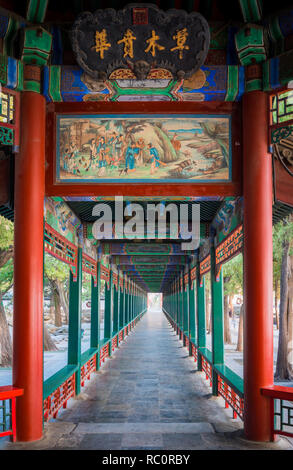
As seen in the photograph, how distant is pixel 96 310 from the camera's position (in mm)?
13125

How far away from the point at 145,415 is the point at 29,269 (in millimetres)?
3733

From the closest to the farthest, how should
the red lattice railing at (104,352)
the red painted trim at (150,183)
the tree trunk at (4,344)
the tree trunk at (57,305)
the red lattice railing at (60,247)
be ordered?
the red painted trim at (150,183) < the red lattice railing at (60,247) < the red lattice railing at (104,352) < the tree trunk at (4,344) < the tree trunk at (57,305)

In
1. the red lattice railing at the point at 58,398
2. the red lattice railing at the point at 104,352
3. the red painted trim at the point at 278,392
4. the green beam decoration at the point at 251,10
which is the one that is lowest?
the red lattice railing at the point at 104,352

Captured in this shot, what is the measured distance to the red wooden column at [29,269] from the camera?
19.1 ft

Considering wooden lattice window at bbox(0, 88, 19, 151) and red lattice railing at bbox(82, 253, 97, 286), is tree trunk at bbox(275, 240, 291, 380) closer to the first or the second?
red lattice railing at bbox(82, 253, 97, 286)

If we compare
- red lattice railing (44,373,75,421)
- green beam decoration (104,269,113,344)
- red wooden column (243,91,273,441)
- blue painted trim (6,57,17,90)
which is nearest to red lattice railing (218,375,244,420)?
red wooden column (243,91,273,441)

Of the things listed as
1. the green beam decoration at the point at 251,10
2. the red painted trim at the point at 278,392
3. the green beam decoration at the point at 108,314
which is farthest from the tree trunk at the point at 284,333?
the green beam decoration at the point at 251,10

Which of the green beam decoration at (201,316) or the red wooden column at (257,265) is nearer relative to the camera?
the red wooden column at (257,265)

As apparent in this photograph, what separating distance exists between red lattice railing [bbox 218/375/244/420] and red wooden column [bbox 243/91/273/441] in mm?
836

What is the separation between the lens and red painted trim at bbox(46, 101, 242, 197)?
6.36 m

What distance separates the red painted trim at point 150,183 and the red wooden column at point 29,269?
24 cm

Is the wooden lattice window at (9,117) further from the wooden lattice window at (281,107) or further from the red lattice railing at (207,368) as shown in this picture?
the red lattice railing at (207,368)

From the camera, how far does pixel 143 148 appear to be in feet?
21.2

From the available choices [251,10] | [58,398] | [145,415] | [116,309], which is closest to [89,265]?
[58,398]
